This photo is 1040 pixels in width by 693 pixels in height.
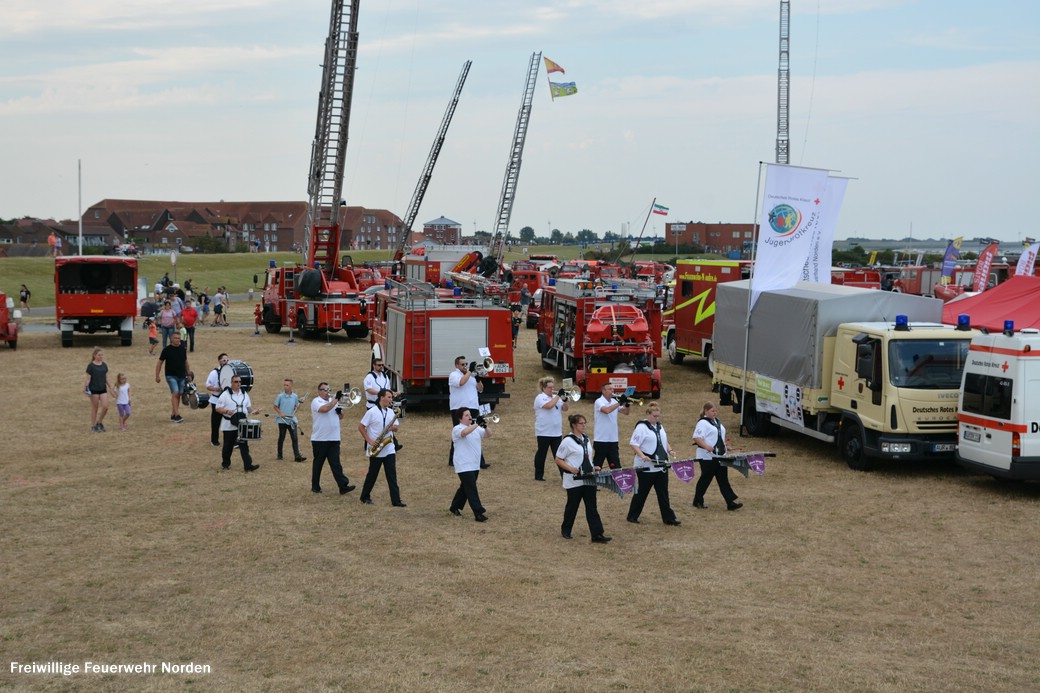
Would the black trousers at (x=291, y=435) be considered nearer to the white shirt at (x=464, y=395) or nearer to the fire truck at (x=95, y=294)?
the white shirt at (x=464, y=395)

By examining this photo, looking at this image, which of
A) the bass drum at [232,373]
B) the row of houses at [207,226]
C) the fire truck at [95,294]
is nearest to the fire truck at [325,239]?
the fire truck at [95,294]

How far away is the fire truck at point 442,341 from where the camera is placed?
2077 cm

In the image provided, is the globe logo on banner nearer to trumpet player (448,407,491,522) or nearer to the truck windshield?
the truck windshield

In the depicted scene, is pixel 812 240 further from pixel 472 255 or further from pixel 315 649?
pixel 472 255

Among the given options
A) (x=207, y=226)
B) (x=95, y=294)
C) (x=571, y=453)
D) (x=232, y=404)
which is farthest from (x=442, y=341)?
(x=207, y=226)

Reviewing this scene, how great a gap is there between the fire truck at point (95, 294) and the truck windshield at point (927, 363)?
77.7 feet

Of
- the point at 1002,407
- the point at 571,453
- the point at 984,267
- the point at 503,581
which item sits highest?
the point at 984,267

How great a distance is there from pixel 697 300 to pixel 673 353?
8.07ft

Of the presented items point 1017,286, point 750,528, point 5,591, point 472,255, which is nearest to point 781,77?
point 472,255

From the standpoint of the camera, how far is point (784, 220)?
63.6 feet

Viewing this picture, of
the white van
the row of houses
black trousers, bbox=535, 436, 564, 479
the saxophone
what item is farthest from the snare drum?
the row of houses

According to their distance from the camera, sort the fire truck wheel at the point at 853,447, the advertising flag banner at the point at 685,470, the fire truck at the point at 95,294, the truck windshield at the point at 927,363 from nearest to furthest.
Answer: the advertising flag banner at the point at 685,470, the truck windshield at the point at 927,363, the fire truck wheel at the point at 853,447, the fire truck at the point at 95,294

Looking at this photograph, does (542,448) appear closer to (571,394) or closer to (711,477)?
(571,394)

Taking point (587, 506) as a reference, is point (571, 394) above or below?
above
